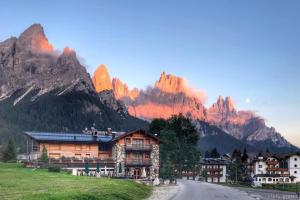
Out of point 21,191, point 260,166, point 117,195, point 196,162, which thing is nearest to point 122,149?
point 196,162

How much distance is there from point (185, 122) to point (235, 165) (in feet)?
76.6

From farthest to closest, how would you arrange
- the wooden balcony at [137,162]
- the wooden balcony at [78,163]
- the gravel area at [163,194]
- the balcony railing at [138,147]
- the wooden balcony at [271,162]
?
the wooden balcony at [271,162]
the balcony railing at [138,147]
the wooden balcony at [137,162]
the wooden balcony at [78,163]
the gravel area at [163,194]

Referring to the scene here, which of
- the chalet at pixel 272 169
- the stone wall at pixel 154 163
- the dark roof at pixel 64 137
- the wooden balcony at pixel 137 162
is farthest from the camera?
the chalet at pixel 272 169

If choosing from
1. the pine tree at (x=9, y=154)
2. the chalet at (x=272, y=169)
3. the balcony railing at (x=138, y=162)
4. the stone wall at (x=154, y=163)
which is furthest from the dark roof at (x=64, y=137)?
the chalet at (x=272, y=169)

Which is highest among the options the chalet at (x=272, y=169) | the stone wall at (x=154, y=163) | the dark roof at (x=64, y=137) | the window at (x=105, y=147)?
the dark roof at (x=64, y=137)

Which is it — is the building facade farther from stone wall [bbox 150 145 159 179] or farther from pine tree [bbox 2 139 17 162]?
pine tree [bbox 2 139 17 162]

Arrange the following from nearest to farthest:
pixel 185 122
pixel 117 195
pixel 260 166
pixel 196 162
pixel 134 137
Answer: pixel 117 195 → pixel 134 137 → pixel 196 162 → pixel 185 122 → pixel 260 166

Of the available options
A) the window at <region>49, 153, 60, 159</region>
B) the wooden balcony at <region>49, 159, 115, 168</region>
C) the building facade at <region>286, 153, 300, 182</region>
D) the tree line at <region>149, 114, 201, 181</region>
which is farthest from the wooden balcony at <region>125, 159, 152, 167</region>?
the building facade at <region>286, 153, 300, 182</region>

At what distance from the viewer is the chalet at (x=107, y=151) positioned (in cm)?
9412

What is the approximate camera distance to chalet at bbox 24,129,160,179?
94.1 m

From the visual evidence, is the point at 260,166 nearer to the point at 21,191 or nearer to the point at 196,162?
the point at 196,162

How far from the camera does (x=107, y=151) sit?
335 ft

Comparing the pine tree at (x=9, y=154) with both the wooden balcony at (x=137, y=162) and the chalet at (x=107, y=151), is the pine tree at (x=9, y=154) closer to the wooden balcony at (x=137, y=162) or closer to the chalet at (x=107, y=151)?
the chalet at (x=107, y=151)

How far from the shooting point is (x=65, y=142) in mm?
96250
